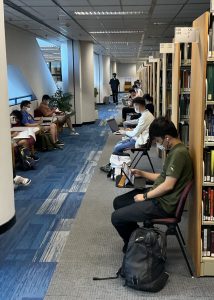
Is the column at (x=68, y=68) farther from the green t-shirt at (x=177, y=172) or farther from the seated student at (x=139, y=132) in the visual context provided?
the green t-shirt at (x=177, y=172)

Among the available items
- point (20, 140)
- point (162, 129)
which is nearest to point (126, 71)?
point (20, 140)

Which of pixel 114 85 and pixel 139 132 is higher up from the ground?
pixel 114 85

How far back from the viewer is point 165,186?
10.4 ft

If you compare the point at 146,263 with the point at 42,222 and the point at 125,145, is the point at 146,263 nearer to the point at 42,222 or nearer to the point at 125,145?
the point at 42,222

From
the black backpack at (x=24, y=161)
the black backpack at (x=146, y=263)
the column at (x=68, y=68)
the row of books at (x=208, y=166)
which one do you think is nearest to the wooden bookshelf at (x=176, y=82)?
the row of books at (x=208, y=166)

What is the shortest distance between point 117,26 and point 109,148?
9.90 ft

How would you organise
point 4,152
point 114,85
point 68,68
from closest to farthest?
point 4,152
point 68,68
point 114,85

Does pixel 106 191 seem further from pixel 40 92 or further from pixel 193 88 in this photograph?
pixel 40 92

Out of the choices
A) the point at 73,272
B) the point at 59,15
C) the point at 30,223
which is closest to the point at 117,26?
the point at 59,15

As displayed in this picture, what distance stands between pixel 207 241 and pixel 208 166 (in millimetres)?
627

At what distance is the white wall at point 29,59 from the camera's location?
9.26 metres

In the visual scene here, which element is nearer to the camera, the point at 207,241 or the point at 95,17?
the point at 207,241

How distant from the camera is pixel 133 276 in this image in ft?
9.80

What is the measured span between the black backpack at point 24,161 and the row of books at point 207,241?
4.33m
